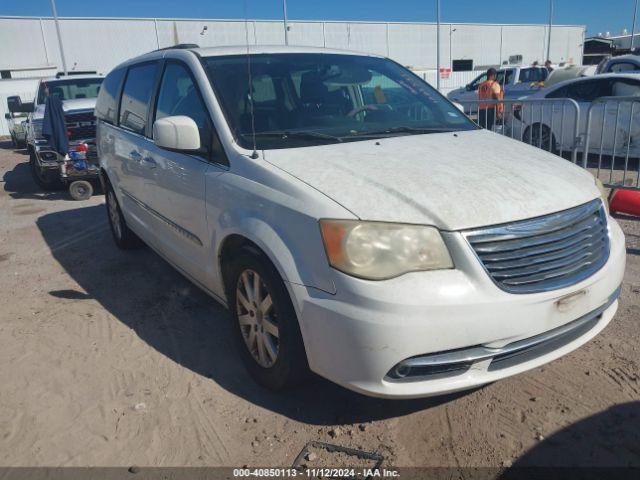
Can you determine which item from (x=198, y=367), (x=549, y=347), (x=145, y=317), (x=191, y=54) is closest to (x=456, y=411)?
(x=549, y=347)

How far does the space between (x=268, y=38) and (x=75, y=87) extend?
28.1 metres

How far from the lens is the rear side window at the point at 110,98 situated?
5.09 meters

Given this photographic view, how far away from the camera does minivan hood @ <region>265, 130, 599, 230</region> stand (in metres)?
2.31

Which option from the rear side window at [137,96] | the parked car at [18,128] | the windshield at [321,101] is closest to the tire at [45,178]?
the rear side window at [137,96]

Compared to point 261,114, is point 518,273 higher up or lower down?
lower down

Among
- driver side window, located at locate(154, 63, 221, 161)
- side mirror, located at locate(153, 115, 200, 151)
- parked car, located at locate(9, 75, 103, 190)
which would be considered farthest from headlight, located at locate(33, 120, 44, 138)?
side mirror, located at locate(153, 115, 200, 151)

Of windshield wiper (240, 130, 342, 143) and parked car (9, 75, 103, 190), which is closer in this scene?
windshield wiper (240, 130, 342, 143)

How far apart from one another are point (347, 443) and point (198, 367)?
1166mm

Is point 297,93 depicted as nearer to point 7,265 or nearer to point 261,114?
point 261,114

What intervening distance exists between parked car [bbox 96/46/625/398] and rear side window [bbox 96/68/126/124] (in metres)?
1.74

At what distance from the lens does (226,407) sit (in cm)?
286

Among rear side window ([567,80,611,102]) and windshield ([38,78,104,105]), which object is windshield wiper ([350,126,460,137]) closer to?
rear side window ([567,80,611,102])

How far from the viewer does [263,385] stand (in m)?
2.93

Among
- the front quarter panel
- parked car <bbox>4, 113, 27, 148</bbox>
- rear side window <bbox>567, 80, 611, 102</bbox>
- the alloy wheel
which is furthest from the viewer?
parked car <bbox>4, 113, 27, 148</bbox>
